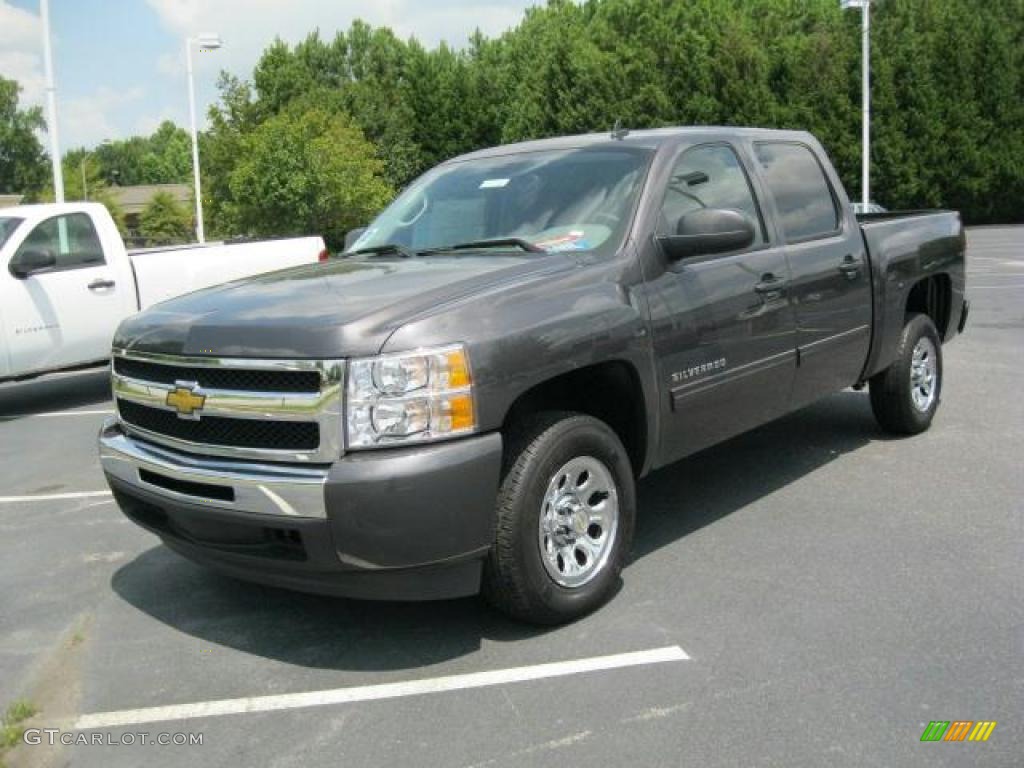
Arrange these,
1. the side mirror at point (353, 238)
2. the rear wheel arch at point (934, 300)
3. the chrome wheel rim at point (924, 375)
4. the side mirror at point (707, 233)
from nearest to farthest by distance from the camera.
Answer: the side mirror at point (707, 233), the side mirror at point (353, 238), the chrome wheel rim at point (924, 375), the rear wheel arch at point (934, 300)

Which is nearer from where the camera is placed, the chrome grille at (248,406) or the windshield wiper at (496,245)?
the chrome grille at (248,406)

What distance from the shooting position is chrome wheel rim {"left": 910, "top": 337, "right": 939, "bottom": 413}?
6.82 m

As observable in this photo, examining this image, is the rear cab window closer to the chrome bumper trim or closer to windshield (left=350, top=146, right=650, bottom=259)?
windshield (left=350, top=146, right=650, bottom=259)

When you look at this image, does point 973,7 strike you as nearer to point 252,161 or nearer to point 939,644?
point 252,161

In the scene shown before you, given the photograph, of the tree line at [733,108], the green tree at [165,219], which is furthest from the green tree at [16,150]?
the tree line at [733,108]

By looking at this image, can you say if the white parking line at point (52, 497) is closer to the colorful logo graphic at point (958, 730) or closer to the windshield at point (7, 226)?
the windshield at point (7, 226)

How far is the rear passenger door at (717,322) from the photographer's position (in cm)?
456

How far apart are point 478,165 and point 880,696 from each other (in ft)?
11.1

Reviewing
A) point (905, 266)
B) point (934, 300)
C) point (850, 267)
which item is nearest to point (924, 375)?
point (934, 300)

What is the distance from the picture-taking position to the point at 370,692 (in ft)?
12.0

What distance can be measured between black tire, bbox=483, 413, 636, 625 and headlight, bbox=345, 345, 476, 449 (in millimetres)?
399

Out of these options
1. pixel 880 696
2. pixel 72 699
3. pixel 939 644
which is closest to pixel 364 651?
pixel 72 699

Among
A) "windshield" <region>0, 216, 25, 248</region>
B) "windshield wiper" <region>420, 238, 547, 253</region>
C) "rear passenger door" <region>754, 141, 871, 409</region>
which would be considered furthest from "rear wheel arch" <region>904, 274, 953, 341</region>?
"windshield" <region>0, 216, 25, 248</region>

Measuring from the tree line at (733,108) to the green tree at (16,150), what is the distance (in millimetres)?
42135
